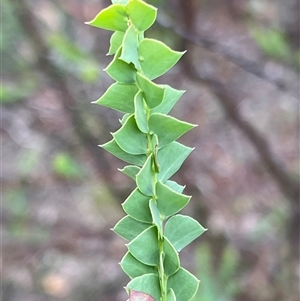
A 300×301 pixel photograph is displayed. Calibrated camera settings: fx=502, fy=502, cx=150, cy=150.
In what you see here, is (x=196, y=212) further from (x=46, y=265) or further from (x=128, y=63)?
(x=128, y=63)

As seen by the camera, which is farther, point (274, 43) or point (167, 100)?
point (274, 43)

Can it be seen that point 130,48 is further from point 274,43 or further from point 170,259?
point 274,43

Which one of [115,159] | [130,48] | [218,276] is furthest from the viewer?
[115,159]

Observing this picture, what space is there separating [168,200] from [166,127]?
5cm

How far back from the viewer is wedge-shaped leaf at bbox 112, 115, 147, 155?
0.34m

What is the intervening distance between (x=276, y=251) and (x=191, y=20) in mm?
909

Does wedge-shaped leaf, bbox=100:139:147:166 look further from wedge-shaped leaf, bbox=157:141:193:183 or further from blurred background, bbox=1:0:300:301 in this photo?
blurred background, bbox=1:0:300:301

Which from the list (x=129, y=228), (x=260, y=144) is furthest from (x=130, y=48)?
(x=260, y=144)

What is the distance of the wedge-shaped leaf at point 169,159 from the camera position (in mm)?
365

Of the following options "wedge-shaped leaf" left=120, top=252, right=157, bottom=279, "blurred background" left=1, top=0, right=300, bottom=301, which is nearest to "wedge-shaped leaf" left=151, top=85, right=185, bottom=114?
"wedge-shaped leaf" left=120, top=252, right=157, bottom=279

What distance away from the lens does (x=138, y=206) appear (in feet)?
1.16

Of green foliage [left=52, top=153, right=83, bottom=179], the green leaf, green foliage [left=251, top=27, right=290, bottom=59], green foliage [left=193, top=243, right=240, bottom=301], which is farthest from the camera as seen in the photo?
green foliage [left=251, top=27, right=290, bottom=59]

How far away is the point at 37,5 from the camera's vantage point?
2051 mm

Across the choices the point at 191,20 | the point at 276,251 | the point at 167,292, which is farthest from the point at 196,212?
the point at 167,292
